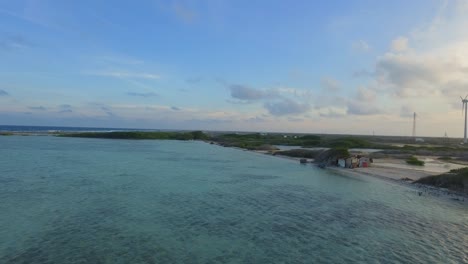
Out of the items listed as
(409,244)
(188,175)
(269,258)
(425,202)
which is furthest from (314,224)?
(188,175)

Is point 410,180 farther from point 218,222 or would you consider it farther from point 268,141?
point 268,141

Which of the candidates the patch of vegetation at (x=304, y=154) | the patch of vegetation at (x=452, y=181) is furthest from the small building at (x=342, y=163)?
the patch of vegetation at (x=452, y=181)

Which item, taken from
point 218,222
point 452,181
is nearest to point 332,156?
point 452,181

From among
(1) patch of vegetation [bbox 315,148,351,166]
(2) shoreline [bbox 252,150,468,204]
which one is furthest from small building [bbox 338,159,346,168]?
(2) shoreline [bbox 252,150,468,204]

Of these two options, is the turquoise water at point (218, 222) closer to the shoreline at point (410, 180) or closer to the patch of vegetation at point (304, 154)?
the shoreline at point (410, 180)

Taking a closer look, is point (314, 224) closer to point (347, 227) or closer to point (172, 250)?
point (347, 227)
